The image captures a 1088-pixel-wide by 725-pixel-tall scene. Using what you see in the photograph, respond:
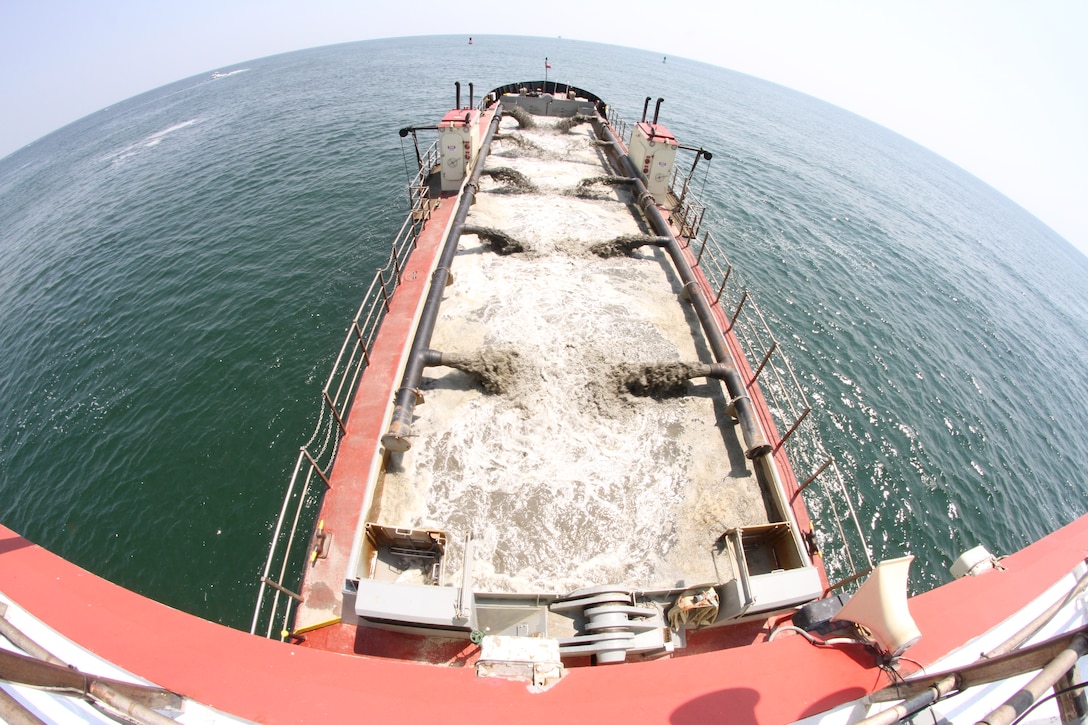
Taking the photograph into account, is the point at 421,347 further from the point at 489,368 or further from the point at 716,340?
the point at 716,340

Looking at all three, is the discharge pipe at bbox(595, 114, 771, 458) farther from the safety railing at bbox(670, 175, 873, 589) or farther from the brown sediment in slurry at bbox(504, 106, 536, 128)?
the brown sediment in slurry at bbox(504, 106, 536, 128)

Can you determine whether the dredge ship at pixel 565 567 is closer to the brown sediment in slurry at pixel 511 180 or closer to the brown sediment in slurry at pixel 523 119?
the brown sediment in slurry at pixel 511 180

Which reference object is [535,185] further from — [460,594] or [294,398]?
[460,594]

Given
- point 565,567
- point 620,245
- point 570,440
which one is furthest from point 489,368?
point 620,245

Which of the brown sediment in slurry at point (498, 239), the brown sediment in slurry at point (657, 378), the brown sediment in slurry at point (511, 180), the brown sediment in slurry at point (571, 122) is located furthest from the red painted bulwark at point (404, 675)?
the brown sediment in slurry at point (571, 122)

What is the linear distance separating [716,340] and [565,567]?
8.70m

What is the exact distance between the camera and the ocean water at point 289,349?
1420cm

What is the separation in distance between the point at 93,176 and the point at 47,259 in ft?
97.4

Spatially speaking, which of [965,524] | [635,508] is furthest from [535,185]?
[965,524]

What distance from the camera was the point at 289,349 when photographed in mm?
18953

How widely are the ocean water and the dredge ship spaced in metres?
2.66

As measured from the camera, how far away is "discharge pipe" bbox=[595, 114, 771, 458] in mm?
11047

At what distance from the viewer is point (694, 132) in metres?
61.5

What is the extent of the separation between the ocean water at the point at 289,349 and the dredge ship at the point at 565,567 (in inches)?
105
